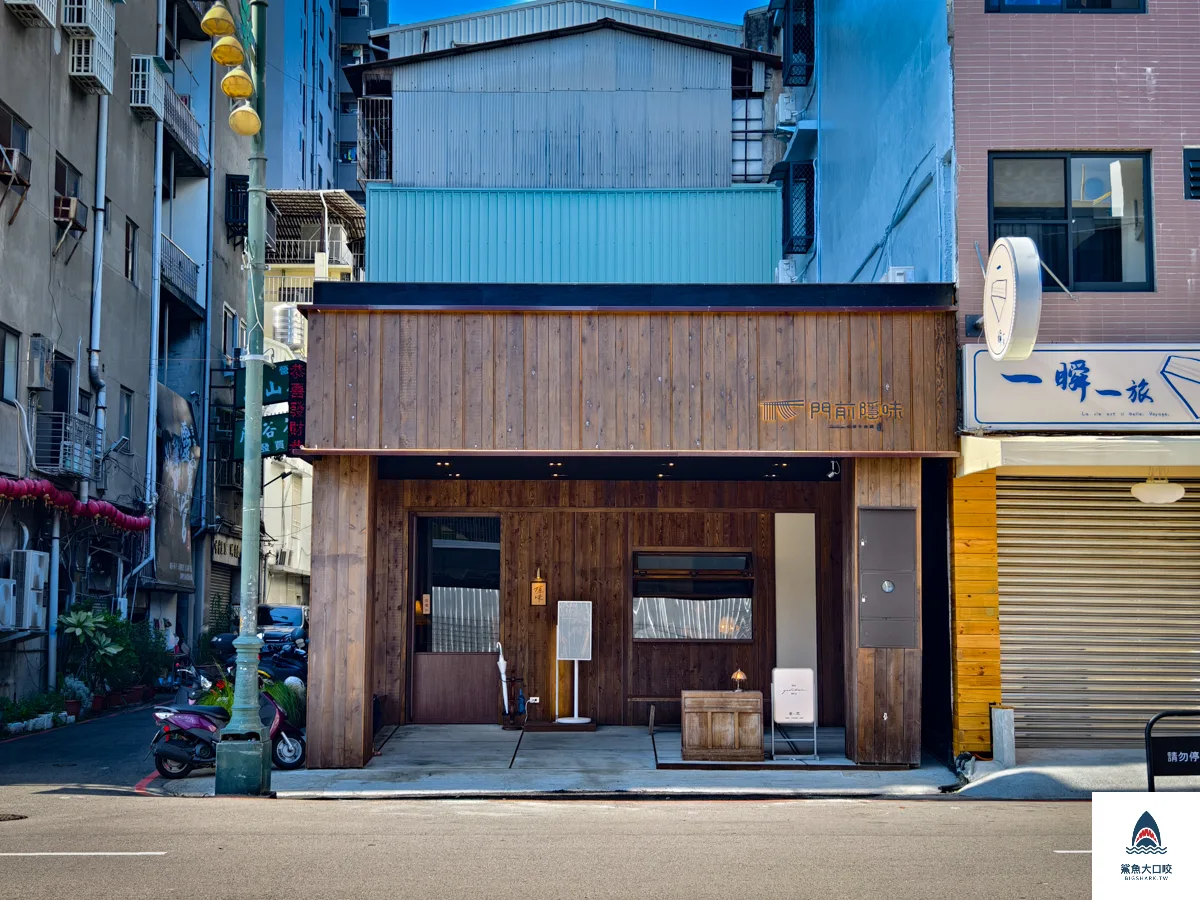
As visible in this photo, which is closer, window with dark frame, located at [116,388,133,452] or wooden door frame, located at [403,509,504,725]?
wooden door frame, located at [403,509,504,725]

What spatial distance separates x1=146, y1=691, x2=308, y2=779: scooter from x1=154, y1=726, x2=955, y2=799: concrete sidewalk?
0.77 feet

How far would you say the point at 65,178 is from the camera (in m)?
26.3

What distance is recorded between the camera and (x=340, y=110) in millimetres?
74875

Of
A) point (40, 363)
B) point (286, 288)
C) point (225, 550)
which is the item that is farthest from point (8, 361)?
point (286, 288)

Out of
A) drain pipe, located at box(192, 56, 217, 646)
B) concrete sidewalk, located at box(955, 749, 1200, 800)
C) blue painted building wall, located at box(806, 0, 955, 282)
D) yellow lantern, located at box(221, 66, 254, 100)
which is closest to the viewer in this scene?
yellow lantern, located at box(221, 66, 254, 100)

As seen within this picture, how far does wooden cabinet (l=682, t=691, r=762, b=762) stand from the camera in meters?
16.3

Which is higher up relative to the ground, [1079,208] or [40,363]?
[1079,208]

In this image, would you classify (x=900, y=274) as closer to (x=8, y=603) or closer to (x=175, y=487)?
(x=8, y=603)

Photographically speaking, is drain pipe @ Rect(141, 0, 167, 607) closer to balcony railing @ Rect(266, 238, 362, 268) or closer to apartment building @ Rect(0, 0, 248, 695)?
apartment building @ Rect(0, 0, 248, 695)

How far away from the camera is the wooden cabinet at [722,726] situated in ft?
53.5

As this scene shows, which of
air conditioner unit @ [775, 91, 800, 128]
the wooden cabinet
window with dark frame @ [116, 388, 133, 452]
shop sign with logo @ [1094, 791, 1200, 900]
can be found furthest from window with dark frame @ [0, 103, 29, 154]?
shop sign with logo @ [1094, 791, 1200, 900]

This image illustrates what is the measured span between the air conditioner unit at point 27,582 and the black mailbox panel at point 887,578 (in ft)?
48.5

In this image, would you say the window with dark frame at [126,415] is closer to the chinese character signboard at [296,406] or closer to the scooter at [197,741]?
the chinese character signboard at [296,406]

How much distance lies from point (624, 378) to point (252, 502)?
15.0ft
